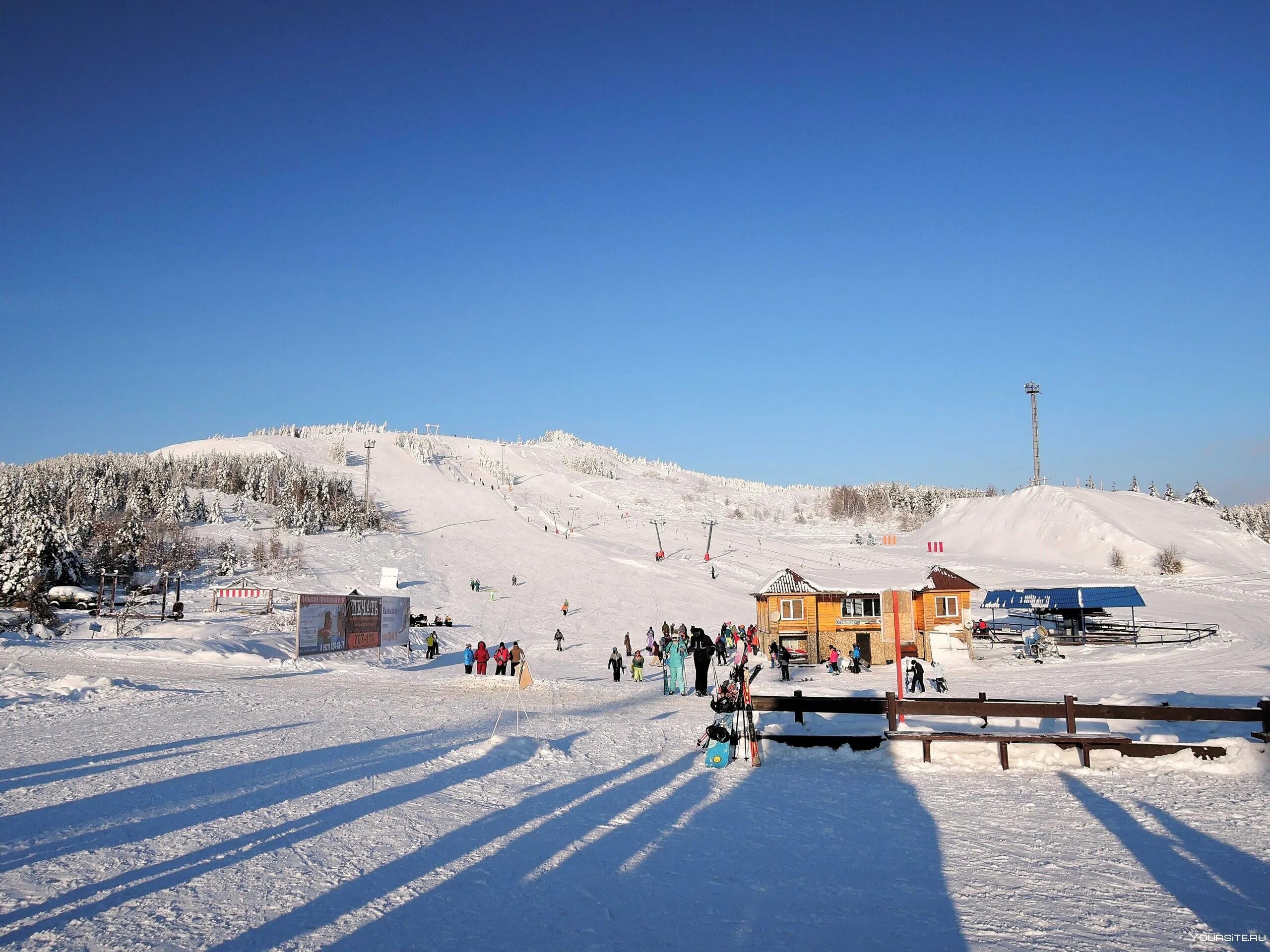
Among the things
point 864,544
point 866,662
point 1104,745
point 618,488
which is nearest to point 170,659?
point 866,662

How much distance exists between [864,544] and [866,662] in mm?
60956

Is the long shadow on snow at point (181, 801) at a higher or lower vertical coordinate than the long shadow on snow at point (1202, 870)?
higher

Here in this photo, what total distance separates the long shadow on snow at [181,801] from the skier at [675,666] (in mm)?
9686

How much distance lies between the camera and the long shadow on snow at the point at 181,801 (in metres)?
6.89

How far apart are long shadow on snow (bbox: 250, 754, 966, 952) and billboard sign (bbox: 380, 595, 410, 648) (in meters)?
25.3

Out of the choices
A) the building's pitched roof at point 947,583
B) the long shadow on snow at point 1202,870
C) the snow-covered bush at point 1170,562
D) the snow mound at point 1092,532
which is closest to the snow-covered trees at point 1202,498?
the snow mound at point 1092,532

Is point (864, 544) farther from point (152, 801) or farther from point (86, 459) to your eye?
point (86, 459)

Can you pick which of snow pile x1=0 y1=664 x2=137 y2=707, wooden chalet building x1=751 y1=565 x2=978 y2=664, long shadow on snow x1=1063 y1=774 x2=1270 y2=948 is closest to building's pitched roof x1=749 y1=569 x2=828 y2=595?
wooden chalet building x1=751 y1=565 x2=978 y2=664

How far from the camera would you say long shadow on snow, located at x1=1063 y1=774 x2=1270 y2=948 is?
20.0 ft

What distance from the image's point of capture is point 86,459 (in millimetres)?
112812

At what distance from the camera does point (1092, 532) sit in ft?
255

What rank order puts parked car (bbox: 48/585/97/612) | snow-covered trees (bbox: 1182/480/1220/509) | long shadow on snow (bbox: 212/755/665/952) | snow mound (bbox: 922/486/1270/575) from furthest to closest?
snow-covered trees (bbox: 1182/480/1220/509) < snow mound (bbox: 922/486/1270/575) < parked car (bbox: 48/585/97/612) < long shadow on snow (bbox: 212/755/665/952)

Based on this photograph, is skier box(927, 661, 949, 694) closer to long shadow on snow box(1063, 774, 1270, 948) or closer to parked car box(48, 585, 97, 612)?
long shadow on snow box(1063, 774, 1270, 948)

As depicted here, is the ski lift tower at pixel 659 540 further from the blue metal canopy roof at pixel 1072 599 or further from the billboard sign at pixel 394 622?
the billboard sign at pixel 394 622
